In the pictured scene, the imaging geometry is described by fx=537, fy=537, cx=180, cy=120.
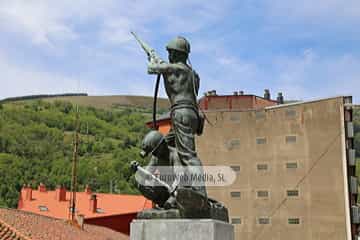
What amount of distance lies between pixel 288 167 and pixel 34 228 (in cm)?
1467

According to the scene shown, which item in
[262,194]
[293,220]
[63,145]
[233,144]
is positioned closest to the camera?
[293,220]

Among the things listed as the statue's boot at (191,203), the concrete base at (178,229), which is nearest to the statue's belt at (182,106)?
the statue's boot at (191,203)

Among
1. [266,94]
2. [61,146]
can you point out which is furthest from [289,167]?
[61,146]

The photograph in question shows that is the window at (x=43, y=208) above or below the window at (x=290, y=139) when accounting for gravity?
below

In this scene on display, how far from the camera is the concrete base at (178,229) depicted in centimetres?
641

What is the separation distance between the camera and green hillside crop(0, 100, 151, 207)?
8094cm

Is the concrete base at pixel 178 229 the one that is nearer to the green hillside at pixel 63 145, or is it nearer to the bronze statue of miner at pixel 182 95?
the bronze statue of miner at pixel 182 95

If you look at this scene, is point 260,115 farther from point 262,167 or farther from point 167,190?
point 167,190

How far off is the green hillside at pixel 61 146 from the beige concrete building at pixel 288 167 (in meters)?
41.6

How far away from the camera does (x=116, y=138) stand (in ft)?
392

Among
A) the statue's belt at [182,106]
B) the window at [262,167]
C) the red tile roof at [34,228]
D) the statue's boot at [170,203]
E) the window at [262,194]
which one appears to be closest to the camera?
the statue's boot at [170,203]

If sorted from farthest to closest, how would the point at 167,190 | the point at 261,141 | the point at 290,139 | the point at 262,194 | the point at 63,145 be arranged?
the point at 63,145, the point at 261,141, the point at 262,194, the point at 290,139, the point at 167,190

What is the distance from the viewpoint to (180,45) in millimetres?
7285

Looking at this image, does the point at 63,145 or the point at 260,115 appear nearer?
the point at 260,115
